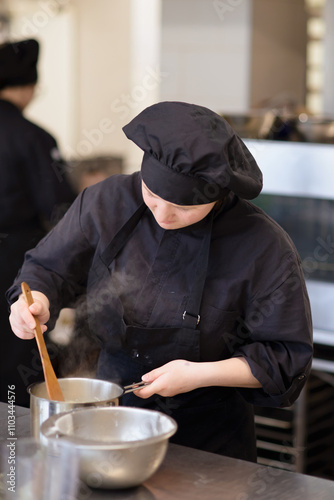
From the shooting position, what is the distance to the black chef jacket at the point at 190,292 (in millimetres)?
1305

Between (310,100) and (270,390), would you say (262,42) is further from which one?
(270,390)

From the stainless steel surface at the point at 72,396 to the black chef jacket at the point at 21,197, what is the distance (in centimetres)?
149

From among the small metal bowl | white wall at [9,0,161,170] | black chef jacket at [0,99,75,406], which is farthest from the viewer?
white wall at [9,0,161,170]

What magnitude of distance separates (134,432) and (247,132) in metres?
1.87

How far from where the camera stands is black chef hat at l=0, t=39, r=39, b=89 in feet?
9.15

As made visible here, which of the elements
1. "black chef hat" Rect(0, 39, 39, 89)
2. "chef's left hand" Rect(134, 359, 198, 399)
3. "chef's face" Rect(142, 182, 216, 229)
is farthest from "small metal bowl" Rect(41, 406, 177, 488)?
"black chef hat" Rect(0, 39, 39, 89)

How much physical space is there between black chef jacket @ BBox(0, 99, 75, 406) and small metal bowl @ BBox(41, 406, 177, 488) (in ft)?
5.40

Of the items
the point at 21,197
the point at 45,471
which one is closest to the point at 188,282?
the point at 45,471

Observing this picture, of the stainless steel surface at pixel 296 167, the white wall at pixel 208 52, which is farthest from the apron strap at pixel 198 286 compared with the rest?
the white wall at pixel 208 52

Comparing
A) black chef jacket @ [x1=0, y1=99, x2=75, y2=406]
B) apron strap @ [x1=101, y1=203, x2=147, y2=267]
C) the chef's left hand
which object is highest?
apron strap @ [x1=101, y1=203, x2=147, y2=267]

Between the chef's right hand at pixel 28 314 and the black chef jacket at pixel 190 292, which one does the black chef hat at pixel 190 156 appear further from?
the chef's right hand at pixel 28 314

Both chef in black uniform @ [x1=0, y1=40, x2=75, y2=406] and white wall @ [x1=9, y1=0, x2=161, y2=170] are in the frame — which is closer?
chef in black uniform @ [x1=0, y1=40, x2=75, y2=406]

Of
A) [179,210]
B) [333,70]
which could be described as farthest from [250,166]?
[333,70]

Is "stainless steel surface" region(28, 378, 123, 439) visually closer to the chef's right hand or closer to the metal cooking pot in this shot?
the metal cooking pot
